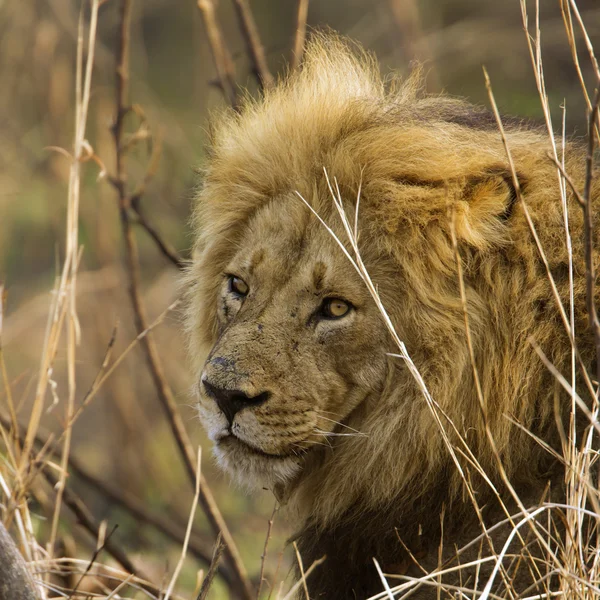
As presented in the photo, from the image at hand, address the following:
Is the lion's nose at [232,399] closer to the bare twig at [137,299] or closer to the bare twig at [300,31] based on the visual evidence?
the bare twig at [137,299]

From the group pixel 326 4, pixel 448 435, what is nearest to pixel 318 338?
pixel 448 435

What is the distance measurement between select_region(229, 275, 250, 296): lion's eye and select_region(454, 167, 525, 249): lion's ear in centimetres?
76

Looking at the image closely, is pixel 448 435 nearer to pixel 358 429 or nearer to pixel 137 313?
pixel 358 429

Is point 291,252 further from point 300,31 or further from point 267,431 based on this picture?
point 300,31

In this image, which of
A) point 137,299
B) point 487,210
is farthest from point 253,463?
point 137,299

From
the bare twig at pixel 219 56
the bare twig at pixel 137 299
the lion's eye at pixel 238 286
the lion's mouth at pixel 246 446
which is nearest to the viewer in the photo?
the lion's mouth at pixel 246 446

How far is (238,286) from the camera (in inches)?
119

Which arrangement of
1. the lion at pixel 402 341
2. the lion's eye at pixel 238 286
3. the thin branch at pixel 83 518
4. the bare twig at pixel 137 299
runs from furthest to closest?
the bare twig at pixel 137 299 → the thin branch at pixel 83 518 → the lion's eye at pixel 238 286 → the lion at pixel 402 341

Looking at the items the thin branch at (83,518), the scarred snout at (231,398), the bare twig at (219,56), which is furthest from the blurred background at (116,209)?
the scarred snout at (231,398)

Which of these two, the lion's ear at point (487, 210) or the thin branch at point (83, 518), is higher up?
the lion's ear at point (487, 210)

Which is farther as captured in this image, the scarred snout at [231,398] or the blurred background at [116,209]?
the blurred background at [116,209]

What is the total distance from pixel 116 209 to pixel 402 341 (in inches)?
204

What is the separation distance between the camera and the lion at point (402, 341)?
2.58 metres

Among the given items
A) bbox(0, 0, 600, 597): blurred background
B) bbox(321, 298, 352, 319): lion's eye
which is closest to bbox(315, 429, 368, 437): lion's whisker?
bbox(321, 298, 352, 319): lion's eye
